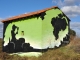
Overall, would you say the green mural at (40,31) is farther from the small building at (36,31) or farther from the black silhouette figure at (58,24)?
the black silhouette figure at (58,24)

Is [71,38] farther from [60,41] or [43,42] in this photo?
[43,42]

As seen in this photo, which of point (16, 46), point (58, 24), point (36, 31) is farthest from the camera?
point (16, 46)

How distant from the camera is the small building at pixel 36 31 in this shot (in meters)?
19.9

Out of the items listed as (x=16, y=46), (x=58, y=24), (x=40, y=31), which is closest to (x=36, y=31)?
(x=40, y=31)

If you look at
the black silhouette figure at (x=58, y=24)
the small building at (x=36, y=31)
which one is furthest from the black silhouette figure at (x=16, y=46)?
the black silhouette figure at (x=58, y=24)

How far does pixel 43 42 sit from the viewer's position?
1961 centimetres

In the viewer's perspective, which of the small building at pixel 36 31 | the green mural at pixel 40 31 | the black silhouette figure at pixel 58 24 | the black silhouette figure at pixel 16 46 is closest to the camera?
the green mural at pixel 40 31

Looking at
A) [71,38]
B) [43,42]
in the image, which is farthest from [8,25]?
[71,38]

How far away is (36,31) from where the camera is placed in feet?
66.3

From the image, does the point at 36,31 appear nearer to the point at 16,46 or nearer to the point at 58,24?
the point at 58,24

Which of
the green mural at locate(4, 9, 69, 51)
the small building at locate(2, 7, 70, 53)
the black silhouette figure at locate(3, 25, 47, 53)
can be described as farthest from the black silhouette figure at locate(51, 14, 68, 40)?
the black silhouette figure at locate(3, 25, 47, 53)

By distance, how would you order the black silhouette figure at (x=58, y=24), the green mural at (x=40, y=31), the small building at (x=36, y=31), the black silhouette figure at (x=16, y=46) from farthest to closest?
the black silhouette figure at (x=58, y=24), the black silhouette figure at (x=16, y=46), the small building at (x=36, y=31), the green mural at (x=40, y=31)

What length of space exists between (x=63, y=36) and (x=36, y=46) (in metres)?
4.03

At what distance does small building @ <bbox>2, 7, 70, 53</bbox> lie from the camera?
1992 cm
